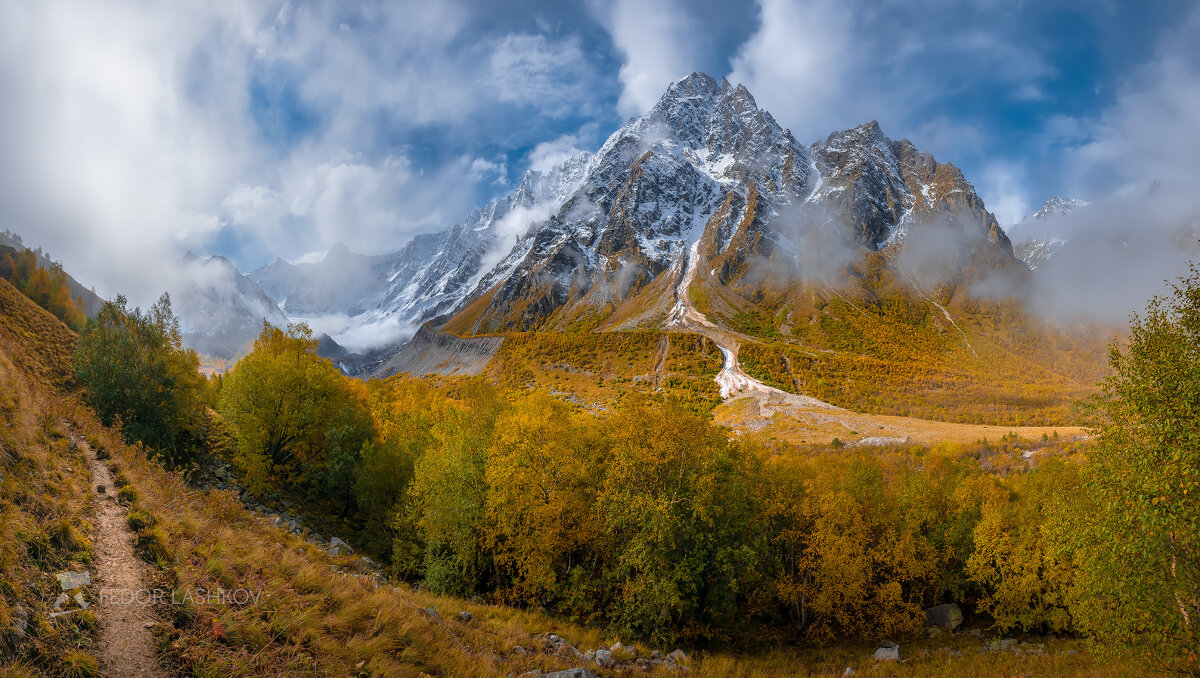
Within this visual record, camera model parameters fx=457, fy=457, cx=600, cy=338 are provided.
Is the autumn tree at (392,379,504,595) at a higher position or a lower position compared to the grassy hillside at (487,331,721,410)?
lower

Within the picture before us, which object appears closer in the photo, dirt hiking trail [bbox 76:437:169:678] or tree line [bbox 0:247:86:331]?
dirt hiking trail [bbox 76:437:169:678]

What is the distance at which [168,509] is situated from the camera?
46.8 ft

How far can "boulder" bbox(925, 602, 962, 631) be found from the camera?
33312 mm

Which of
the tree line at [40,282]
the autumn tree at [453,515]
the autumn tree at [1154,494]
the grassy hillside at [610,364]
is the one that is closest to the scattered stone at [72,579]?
the autumn tree at [453,515]

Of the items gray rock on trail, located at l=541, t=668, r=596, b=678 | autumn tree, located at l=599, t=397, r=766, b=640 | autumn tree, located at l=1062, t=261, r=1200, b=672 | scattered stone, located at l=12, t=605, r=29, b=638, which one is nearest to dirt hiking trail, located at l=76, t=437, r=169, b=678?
scattered stone, located at l=12, t=605, r=29, b=638

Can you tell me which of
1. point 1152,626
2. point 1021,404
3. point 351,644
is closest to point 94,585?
point 351,644

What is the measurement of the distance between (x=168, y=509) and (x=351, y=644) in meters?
8.45

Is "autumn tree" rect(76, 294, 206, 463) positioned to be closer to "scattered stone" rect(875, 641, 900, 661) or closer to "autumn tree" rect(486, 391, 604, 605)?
"autumn tree" rect(486, 391, 604, 605)

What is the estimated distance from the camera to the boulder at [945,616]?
1312 inches

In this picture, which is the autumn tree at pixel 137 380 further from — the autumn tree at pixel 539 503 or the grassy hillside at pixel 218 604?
the autumn tree at pixel 539 503

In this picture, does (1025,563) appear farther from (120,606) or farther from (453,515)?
(120,606)

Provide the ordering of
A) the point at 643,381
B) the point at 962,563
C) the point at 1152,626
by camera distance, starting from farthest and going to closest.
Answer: the point at 643,381 → the point at 962,563 → the point at 1152,626

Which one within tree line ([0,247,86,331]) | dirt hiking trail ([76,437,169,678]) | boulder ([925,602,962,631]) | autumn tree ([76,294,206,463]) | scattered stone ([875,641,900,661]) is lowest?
boulder ([925,602,962,631])

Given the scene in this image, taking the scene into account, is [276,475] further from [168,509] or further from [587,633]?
[587,633]
